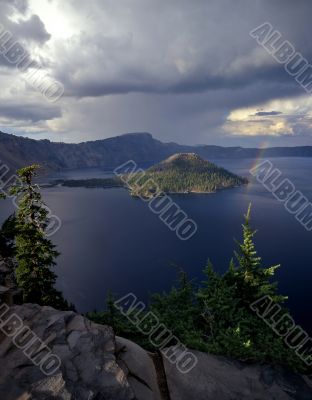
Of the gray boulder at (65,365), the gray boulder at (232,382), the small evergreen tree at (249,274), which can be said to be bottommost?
the gray boulder at (65,365)

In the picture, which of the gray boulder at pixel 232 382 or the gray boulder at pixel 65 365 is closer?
the gray boulder at pixel 65 365

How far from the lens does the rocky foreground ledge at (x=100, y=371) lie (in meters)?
16.3

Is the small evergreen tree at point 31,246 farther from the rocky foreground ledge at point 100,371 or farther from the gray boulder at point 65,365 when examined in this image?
the gray boulder at point 65,365

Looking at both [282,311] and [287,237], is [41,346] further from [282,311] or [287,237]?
[287,237]

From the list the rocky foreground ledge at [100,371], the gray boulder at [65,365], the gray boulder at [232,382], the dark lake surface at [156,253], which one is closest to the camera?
the gray boulder at [65,365]

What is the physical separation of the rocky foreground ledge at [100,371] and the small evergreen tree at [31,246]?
36.3 ft

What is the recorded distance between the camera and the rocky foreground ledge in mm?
16312

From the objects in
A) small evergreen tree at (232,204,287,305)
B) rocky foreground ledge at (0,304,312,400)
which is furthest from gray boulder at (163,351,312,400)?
small evergreen tree at (232,204,287,305)

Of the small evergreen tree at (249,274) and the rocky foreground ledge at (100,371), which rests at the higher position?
the small evergreen tree at (249,274)

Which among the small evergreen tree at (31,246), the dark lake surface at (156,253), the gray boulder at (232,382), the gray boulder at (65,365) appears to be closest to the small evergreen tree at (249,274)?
the gray boulder at (232,382)

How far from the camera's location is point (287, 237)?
464 ft

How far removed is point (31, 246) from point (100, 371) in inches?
756

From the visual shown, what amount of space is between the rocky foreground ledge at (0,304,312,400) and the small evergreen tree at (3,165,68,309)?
1107 cm

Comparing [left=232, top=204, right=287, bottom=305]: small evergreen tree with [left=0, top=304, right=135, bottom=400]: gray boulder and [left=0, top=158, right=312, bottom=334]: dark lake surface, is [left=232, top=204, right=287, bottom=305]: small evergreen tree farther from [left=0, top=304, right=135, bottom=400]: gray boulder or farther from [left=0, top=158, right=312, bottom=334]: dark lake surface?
[left=0, top=158, right=312, bottom=334]: dark lake surface
